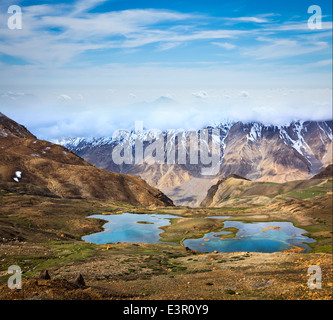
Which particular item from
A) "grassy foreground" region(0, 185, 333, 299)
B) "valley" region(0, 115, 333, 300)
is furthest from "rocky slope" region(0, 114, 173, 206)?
"grassy foreground" region(0, 185, 333, 299)

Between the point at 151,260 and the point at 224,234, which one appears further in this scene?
the point at 224,234

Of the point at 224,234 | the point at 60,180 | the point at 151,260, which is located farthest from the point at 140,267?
the point at 60,180

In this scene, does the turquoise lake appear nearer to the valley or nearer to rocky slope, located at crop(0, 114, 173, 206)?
the valley

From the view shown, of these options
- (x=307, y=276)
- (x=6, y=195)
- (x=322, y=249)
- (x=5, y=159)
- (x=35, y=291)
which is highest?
(x=5, y=159)

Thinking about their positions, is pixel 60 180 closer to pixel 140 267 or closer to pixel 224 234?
pixel 224 234
